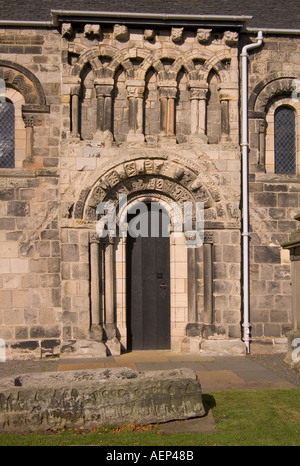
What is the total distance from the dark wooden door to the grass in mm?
4435

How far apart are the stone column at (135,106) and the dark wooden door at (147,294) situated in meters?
1.74

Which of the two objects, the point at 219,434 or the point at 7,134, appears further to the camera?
the point at 7,134

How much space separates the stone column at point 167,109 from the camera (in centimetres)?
1127

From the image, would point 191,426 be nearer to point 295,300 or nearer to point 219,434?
point 219,434

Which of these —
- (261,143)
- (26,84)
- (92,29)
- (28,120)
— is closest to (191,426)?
(261,143)

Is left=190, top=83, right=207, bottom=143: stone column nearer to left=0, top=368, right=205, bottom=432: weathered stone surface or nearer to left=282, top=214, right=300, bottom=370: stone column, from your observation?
left=282, top=214, right=300, bottom=370: stone column

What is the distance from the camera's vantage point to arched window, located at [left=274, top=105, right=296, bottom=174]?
39.3 ft

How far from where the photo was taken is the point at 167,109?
1131 centimetres

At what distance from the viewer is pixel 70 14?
426 inches

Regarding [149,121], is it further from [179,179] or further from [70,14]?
[70,14]

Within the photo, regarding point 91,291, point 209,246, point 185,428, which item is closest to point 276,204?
point 209,246

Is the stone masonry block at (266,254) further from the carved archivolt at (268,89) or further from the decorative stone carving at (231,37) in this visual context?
the decorative stone carving at (231,37)

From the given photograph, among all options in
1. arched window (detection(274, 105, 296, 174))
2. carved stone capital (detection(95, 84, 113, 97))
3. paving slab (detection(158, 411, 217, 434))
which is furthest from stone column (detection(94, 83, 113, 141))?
paving slab (detection(158, 411, 217, 434))

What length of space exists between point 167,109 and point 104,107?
1.22m
